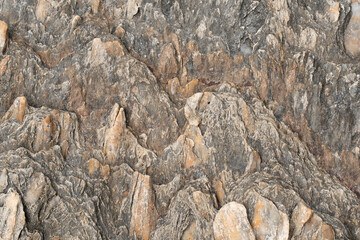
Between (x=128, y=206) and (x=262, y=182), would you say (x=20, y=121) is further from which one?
(x=262, y=182)

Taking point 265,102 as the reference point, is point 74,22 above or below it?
above

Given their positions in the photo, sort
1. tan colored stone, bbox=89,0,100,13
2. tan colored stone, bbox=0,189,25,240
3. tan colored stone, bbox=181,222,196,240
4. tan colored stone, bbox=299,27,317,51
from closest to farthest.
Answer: tan colored stone, bbox=0,189,25,240, tan colored stone, bbox=181,222,196,240, tan colored stone, bbox=299,27,317,51, tan colored stone, bbox=89,0,100,13

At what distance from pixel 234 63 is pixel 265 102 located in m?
1.73

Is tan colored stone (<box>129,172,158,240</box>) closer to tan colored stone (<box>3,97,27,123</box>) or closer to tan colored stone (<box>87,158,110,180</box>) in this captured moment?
tan colored stone (<box>87,158,110,180</box>)

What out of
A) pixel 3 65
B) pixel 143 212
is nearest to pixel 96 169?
pixel 143 212

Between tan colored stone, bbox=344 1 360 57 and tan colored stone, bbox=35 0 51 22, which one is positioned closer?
tan colored stone, bbox=35 0 51 22

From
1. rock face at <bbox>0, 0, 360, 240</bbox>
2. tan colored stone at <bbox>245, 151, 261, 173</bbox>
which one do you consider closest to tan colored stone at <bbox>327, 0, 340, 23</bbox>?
rock face at <bbox>0, 0, 360, 240</bbox>

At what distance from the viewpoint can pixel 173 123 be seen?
1540 centimetres

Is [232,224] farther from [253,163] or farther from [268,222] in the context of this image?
[253,163]

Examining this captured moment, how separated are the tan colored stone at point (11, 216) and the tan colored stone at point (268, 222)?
5.91m

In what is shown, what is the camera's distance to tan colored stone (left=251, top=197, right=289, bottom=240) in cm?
1293

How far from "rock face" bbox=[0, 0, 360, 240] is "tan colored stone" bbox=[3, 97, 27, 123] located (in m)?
0.03

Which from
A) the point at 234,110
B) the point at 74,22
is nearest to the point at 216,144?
the point at 234,110

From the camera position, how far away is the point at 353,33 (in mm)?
17812
